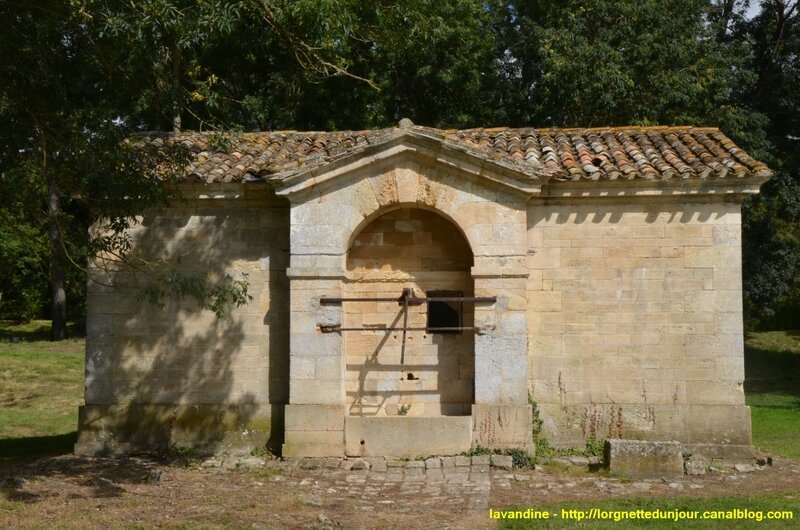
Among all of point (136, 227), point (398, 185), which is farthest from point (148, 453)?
point (398, 185)

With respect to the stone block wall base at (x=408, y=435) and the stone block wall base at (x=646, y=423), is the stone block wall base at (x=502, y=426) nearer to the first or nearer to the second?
the stone block wall base at (x=408, y=435)

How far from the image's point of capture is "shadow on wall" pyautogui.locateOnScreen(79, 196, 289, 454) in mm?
12422

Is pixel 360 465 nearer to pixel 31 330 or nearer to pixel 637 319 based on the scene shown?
pixel 637 319

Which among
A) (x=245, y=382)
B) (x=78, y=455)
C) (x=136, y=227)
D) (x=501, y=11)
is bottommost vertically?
(x=78, y=455)

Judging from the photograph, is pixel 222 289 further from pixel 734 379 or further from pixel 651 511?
pixel 734 379

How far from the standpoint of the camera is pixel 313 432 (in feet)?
39.0

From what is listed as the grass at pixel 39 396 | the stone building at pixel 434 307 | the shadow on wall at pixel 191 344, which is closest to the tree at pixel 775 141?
the stone building at pixel 434 307

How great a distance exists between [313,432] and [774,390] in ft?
47.0

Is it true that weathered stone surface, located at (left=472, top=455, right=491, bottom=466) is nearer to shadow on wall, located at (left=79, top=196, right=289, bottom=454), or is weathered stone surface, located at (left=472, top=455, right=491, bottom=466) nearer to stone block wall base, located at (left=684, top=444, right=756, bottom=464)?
stone block wall base, located at (left=684, top=444, right=756, bottom=464)

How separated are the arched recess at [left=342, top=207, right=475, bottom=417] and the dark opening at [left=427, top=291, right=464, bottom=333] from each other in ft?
0.05

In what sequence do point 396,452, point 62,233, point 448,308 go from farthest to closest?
point 448,308, point 396,452, point 62,233

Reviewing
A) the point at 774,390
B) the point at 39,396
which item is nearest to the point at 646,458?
the point at 774,390

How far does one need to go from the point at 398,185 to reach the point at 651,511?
5332 mm

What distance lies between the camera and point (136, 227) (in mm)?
12594
